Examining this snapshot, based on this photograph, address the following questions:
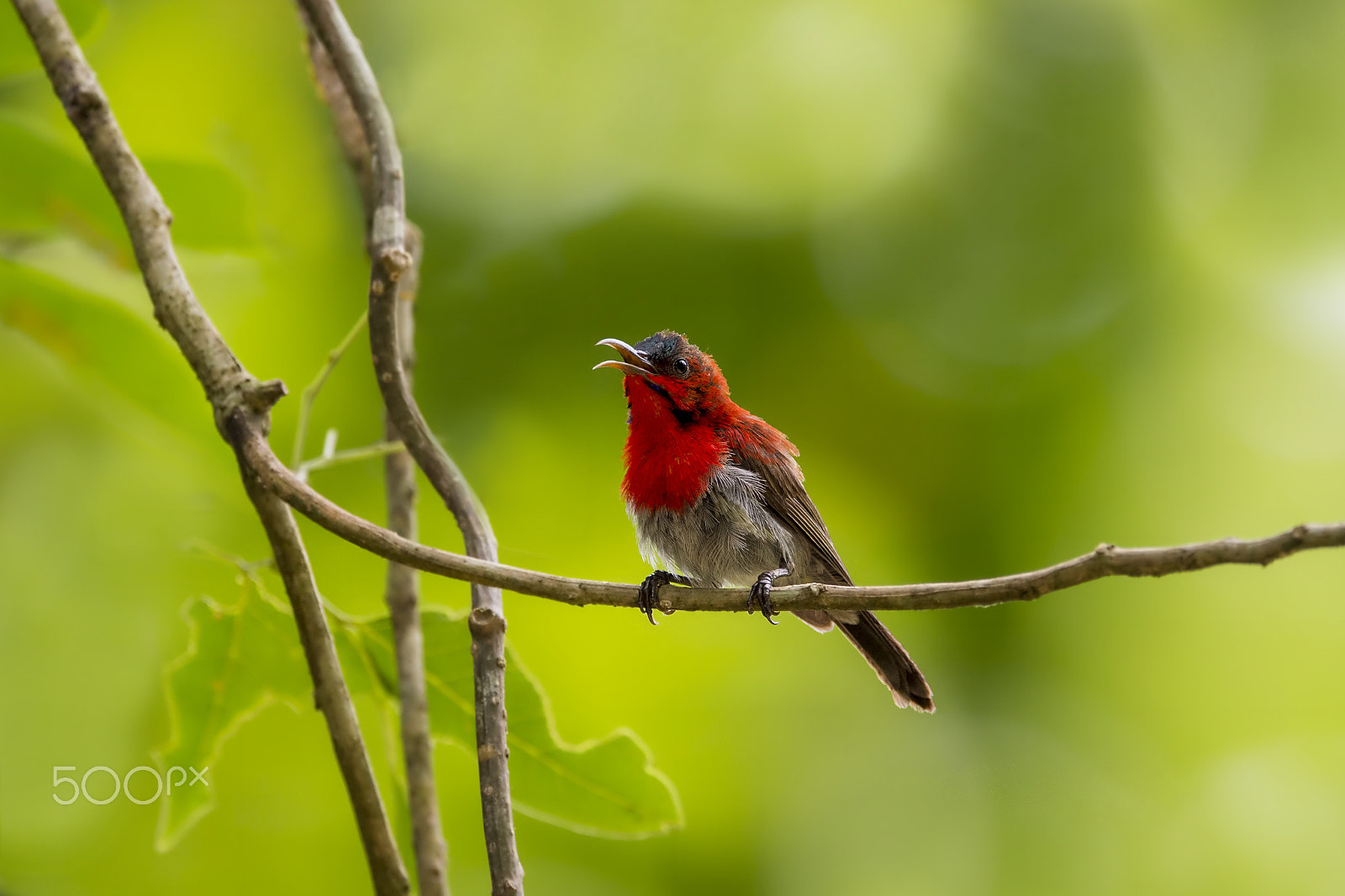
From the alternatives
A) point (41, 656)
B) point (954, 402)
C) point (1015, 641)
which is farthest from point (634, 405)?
point (1015, 641)

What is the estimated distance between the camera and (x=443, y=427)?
5125mm

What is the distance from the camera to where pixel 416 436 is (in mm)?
2510

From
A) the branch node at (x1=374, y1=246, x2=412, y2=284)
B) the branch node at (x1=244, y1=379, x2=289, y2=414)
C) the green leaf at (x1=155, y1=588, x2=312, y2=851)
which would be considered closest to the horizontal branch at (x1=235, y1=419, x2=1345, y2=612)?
the branch node at (x1=244, y1=379, x2=289, y2=414)

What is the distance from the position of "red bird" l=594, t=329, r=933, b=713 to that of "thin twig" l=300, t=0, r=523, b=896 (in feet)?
3.23

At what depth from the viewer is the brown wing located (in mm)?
3557

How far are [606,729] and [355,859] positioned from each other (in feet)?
4.38

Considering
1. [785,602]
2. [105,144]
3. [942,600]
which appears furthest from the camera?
[105,144]

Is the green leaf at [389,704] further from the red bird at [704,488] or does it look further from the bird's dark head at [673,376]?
the bird's dark head at [673,376]

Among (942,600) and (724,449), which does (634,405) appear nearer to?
(724,449)

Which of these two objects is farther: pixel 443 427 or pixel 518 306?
pixel 518 306

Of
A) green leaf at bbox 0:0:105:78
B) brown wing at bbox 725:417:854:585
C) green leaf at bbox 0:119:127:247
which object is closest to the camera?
green leaf at bbox 0:119:127:247

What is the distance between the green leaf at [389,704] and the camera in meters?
2.74

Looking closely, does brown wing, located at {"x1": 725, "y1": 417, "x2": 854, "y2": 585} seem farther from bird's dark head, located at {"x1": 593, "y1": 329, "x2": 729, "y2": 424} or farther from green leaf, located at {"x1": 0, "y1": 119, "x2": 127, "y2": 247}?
green leaf, located at {"x1": 0, "y1": 119, "x2": 127, "y2": 247}

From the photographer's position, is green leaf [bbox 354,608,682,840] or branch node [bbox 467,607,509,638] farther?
green leaf [bbox 354,608,682,840]
